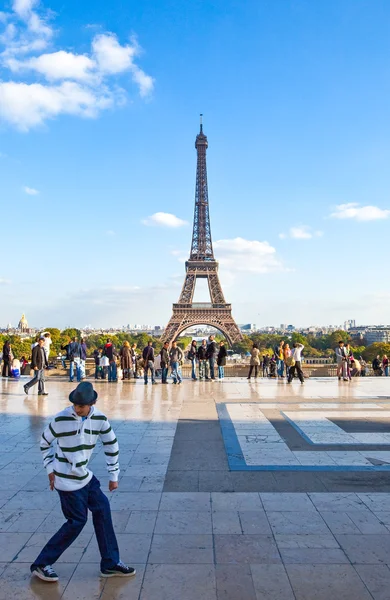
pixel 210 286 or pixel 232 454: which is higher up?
pixel 210 286

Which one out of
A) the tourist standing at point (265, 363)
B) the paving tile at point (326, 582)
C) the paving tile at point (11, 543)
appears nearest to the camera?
the paving tile at point (326, 582)

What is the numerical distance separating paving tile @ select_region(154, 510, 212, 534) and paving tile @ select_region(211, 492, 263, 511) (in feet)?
0.91

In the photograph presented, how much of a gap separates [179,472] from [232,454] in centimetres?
110

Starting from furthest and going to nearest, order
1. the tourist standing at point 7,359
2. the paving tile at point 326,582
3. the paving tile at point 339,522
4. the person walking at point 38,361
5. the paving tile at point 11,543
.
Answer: the tourist standing at point 7,359, the person walking at point 38,361, the paving tile at point 339,522, the paving tile at point 11,543, the paving tile at point 326,582

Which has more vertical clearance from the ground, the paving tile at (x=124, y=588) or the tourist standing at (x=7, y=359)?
the tourist standing at (x=7, y=359)

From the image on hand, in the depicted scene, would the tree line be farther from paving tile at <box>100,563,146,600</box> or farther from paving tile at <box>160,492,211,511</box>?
paving tile at <box>100,563,146,600</box>

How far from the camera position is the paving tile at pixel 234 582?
3.50 metres

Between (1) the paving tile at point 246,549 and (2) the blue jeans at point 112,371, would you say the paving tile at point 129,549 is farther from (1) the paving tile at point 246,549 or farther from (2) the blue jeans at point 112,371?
(2) the blue jeans at point 112,371

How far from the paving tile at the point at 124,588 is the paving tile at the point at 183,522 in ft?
2.54

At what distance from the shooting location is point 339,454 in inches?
283

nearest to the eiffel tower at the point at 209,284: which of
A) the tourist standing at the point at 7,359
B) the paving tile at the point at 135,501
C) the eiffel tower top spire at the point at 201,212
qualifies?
the eiffel tower top spire at the point at 201,212

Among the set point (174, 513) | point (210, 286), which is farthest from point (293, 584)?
point (210, 286)

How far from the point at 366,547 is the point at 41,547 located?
2.75m

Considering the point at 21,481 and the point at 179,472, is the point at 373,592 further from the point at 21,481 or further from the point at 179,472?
the point at 21,481
